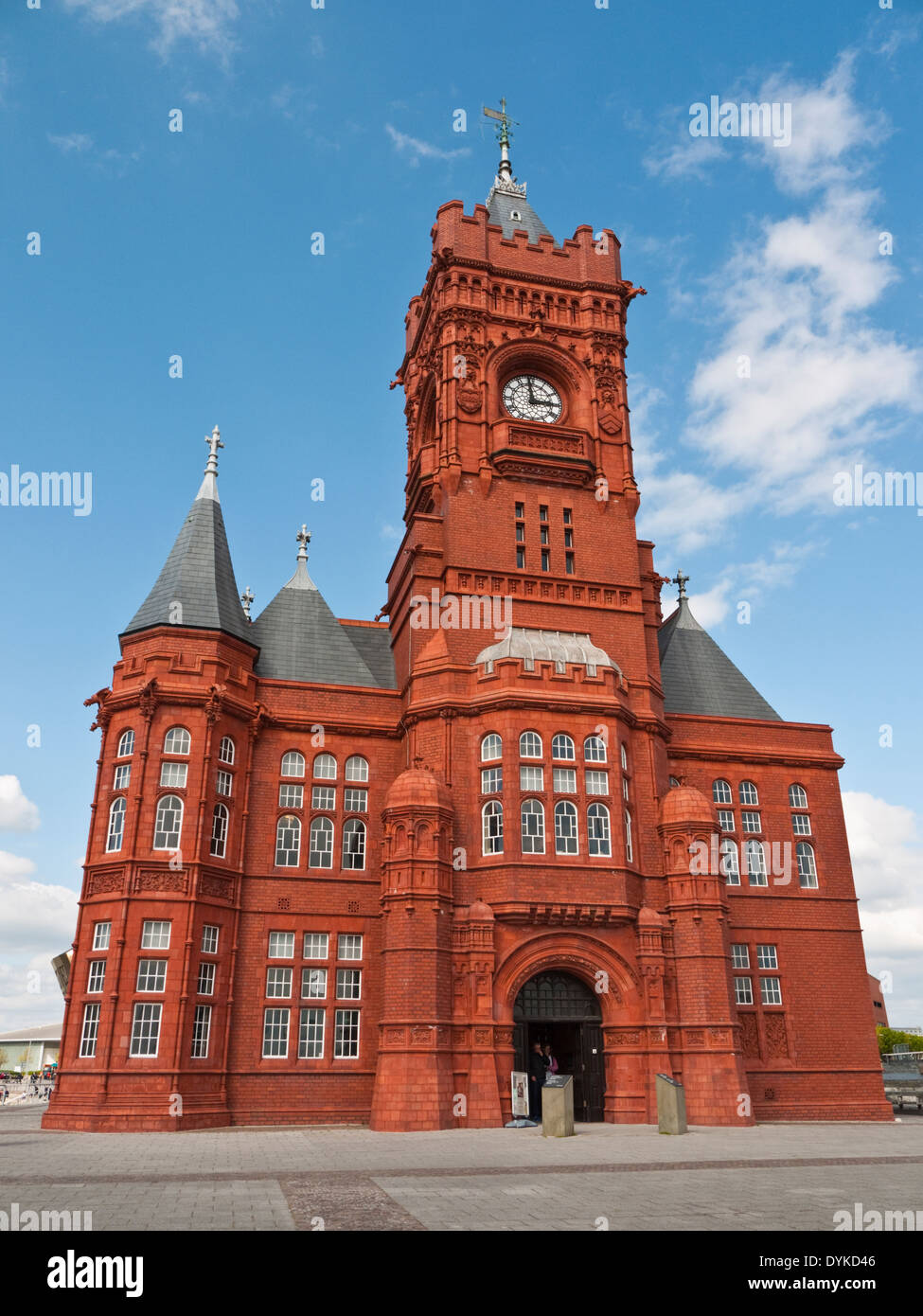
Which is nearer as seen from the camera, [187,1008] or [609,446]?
[187,1008]

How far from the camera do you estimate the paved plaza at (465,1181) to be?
11.3 m

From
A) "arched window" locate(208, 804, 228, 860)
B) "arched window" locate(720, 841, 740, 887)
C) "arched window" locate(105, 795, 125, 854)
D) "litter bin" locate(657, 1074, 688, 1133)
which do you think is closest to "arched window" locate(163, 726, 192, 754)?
"arched window" locate(105, 795, 125, 854)

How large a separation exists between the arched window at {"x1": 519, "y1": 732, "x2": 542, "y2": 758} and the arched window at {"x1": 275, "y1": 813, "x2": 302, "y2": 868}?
8.38 m

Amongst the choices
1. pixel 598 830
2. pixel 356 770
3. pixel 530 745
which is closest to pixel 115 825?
pixel 356 770

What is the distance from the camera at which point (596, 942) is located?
1237 inches

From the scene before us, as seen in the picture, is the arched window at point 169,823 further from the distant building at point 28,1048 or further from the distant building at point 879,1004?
the distant building at point 879,1004

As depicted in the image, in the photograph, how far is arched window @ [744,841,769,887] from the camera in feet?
125

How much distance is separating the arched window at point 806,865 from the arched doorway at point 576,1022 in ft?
37.0

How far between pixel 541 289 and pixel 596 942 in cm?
2721

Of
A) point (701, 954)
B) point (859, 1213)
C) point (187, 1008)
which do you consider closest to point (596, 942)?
point (701, 954)

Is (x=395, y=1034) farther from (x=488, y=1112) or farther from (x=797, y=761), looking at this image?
(x=797, y=761)

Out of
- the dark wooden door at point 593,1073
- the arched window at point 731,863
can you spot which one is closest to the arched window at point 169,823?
the dark wooden door at point 593,1073

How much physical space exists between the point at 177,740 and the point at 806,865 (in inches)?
954

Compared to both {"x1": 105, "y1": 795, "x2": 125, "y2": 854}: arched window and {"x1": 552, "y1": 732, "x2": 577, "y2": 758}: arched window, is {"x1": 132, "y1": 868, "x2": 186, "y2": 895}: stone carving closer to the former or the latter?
{"x1": 105, "y1": 795, "x2": 125, "y2": 854}: arched window
